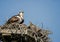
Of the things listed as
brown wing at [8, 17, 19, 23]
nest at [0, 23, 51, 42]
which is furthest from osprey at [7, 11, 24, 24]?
nest at [0, 23, 51, 42]

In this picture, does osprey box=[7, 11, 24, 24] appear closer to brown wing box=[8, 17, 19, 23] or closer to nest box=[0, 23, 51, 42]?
brown wing box=[8, 17, 19, 23]

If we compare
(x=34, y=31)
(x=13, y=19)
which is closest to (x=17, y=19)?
(x=13, y=19)

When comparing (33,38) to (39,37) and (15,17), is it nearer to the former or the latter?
(39,37)

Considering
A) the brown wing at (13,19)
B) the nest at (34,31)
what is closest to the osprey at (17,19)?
the brown wing at (13,19)

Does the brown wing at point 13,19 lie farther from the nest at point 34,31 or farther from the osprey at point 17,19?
the nest at point 34,31

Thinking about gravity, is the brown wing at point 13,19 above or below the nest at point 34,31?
Result: above

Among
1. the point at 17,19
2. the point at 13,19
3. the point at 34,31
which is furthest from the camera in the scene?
the point at 17,19

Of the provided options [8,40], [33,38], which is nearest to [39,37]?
[33,38]

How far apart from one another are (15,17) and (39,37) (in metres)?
2.25

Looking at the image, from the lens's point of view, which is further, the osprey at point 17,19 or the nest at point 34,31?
the osprey at point 17,19

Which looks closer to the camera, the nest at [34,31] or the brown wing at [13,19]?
the nest at [34,31]

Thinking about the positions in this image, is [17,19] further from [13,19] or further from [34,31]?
[34,31]

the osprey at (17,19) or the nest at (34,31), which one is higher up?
the osprey at (17,19)

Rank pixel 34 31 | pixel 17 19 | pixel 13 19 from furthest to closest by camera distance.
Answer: pixel 17 19
pixel 13 19
pixel 34 31
